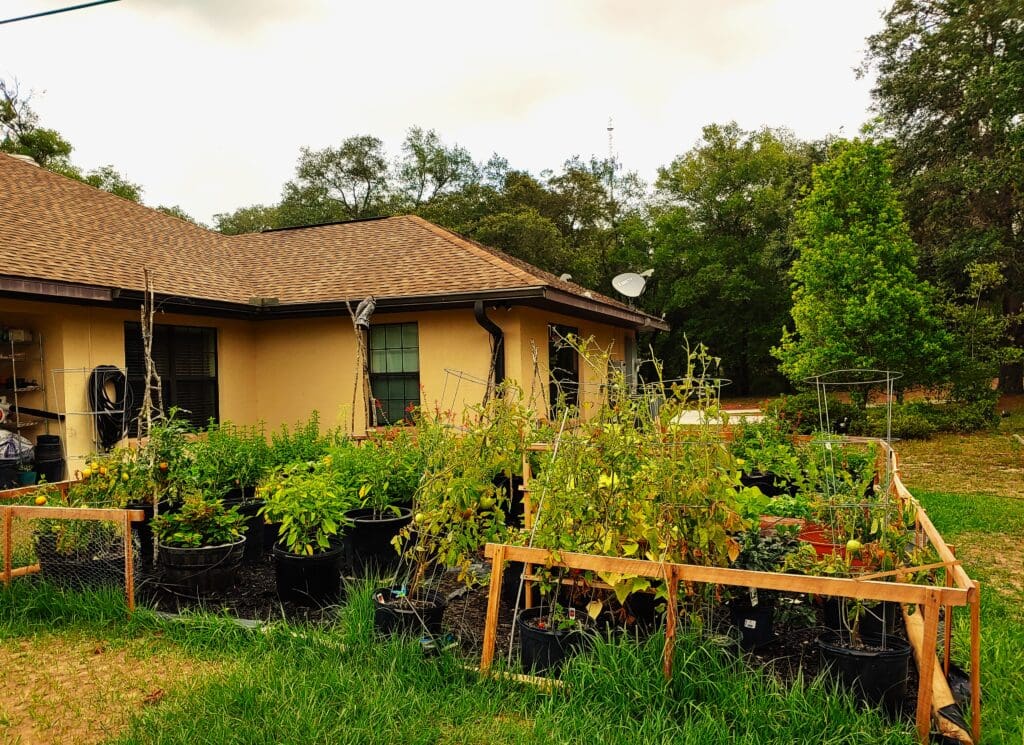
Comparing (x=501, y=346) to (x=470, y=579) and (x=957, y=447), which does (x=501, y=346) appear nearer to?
(x=470, y=579)

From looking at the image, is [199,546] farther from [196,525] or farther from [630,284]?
[630,284]

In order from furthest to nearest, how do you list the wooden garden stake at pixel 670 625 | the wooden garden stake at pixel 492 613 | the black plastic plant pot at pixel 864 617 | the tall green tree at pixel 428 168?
the tall green tree at pixel 428 168 < the wooden garden stake at pixel 492 613 < the black plastic plant pot at pixel 864 617 < the wooden garden stake at pixel 670 625

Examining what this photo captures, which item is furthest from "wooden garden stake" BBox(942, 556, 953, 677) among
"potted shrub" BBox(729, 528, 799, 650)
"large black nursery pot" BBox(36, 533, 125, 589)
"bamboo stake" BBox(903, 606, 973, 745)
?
"large black nursery pot" BBox(36, 533, 125, 589)

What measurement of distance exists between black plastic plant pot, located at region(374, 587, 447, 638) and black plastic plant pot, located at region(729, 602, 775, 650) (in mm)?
1494

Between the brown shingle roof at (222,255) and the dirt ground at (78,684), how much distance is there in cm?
481

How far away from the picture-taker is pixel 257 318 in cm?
1057

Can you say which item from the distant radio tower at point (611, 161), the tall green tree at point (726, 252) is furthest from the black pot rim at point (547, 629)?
the distant radio tower at point (611, 161)

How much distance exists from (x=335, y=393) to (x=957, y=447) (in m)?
10.9

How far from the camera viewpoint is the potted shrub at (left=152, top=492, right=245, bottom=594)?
4.19 meters

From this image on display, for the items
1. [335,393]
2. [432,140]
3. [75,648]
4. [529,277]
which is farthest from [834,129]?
[75,648]

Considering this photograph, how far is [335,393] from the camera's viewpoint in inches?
408

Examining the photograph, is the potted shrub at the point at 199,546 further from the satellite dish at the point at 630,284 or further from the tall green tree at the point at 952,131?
the tall green tree at the point at 952,131

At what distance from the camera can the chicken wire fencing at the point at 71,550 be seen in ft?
13.6

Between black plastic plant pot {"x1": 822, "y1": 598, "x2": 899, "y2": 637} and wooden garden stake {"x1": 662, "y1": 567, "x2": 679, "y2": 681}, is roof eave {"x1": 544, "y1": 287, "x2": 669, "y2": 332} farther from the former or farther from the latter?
wooden garden stake {"x1": 662, "y1": 567, "x2": 679, "y2": 681}
